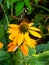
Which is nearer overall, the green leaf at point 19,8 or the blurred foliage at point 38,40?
the blurred foliage at point 38,40

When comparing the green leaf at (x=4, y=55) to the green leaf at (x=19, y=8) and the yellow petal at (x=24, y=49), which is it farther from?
the green leaf at (x=19, y=8)

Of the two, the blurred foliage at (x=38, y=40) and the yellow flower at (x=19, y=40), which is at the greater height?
the yellow flower at (x=19, y=40)

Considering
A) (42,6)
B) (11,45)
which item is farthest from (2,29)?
(42,6)

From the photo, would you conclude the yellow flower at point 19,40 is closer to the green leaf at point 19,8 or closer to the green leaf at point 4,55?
the green leaf at point 4,55

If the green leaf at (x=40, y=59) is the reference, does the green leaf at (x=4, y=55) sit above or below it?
below

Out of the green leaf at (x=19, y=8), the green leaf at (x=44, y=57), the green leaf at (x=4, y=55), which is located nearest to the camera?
the green leaf at (x=44, y=57)

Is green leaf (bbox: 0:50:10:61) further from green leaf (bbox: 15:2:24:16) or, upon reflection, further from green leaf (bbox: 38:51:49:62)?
green leaf (bbox: 15:2:24:16)

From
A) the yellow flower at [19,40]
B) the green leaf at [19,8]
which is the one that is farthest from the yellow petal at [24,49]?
the green leaf at [19,8]

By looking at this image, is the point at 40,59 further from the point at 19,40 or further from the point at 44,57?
the point at 19,40

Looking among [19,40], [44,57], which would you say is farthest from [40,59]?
[19,40]

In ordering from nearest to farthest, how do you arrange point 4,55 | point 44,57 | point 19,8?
point 44,57 → point 4,55 → point 19,8

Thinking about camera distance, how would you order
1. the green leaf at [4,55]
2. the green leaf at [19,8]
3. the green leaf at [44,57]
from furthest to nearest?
the green leaf at [19,8]
the green leaf at [4,55]
the green leaf at [44,57]

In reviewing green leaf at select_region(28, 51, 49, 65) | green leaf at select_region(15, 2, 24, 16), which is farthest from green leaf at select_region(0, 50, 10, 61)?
green leaf at select_region(15, 2, 24, 16)
